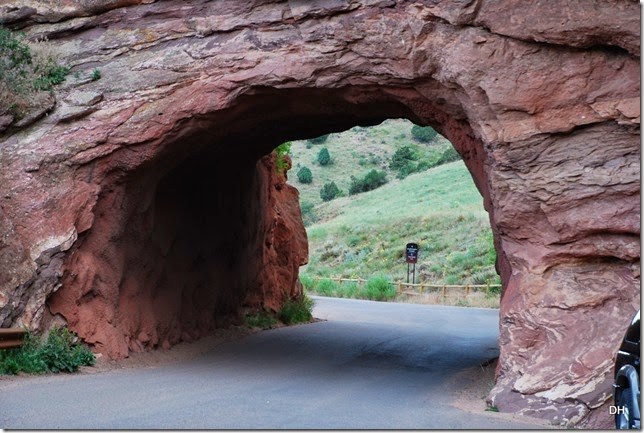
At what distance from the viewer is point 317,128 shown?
58.5ft

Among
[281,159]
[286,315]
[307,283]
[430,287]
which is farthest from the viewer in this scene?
[307,283]

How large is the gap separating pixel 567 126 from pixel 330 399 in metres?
4.65

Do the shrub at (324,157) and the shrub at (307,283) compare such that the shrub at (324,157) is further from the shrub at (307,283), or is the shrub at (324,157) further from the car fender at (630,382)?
the car fender at (630,382)

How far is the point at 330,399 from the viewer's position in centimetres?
1059

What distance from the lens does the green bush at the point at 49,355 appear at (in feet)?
39.7

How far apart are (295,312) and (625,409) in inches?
629

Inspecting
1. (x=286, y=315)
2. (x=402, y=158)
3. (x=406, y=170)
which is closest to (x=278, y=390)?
(x=286, y=315)

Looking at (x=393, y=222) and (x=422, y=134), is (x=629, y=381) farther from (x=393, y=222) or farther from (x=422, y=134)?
(x=422, y=134)

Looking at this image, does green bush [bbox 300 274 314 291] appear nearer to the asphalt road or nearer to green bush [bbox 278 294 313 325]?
green bush [bbox 278 294 313 325]

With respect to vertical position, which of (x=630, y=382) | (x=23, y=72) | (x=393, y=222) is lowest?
(x=630, y=382)

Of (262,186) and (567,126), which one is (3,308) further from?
(262,186)

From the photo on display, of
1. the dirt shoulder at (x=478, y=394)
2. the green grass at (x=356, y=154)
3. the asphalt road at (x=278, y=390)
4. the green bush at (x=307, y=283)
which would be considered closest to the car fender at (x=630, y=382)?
the asphalt road at (x=278, y=390)

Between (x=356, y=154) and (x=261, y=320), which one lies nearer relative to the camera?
(x=261, y=320)

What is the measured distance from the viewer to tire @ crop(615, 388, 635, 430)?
6949 mm
